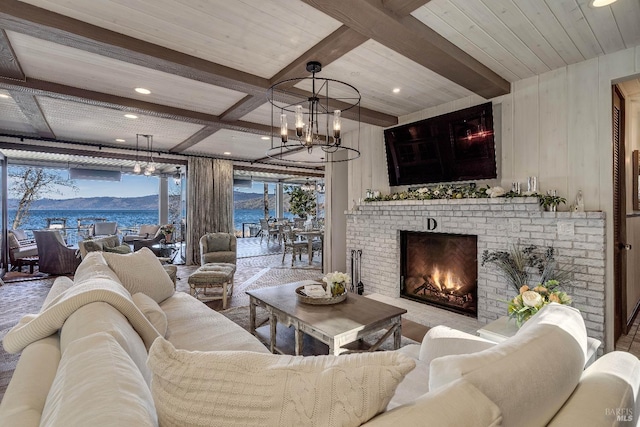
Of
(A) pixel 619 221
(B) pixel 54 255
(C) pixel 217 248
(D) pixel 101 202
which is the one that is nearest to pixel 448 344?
(A) pixel 619 221

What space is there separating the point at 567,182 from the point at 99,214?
20.9 m

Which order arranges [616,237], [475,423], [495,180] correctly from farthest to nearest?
[495,180], [616,237], [475,423]

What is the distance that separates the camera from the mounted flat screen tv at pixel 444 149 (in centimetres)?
342

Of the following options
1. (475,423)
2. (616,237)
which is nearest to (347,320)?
(475,423)

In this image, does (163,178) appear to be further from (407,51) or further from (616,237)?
(616,237)

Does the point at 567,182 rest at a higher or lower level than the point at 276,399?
higher

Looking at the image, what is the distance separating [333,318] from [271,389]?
175cm

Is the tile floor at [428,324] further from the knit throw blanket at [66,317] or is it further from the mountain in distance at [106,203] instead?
the mountain in distance at [106,203]

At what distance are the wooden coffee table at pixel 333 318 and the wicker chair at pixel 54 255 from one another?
506 cm

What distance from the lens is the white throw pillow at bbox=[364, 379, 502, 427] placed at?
2.19 feet

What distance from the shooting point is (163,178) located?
29.9ft

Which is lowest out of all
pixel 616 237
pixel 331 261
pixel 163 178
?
pixel 331 261

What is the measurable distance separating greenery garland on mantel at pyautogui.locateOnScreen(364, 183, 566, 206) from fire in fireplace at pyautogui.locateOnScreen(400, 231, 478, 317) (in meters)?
0.52

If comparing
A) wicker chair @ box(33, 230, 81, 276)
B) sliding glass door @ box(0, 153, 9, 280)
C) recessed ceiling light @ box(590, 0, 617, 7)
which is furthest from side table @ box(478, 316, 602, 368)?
sliding glass door @ box(0, 153, 9, 280)
